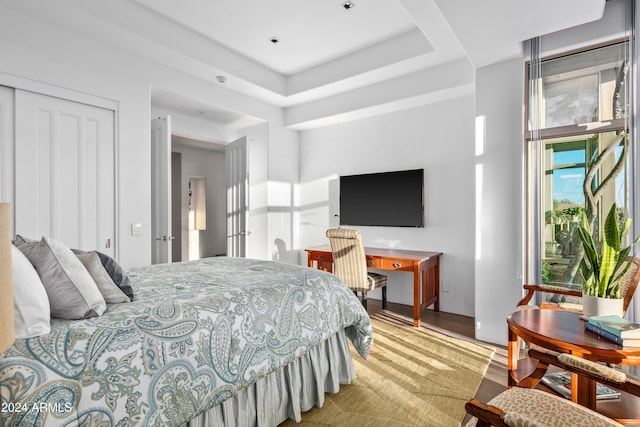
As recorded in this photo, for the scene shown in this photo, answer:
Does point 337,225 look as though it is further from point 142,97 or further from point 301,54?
point 142,97

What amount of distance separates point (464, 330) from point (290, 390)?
2210 millimetres

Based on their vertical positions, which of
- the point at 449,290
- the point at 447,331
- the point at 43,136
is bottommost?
the point at 447,331

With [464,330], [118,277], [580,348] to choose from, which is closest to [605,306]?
[580,348]

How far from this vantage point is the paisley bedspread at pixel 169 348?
1.03 metres

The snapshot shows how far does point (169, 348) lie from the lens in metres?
1.32

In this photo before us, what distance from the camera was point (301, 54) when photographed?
150 inches

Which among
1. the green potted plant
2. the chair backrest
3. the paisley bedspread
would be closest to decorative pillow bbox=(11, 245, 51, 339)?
the paisley bedspread

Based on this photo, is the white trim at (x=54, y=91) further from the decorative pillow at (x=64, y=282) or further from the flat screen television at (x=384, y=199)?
the flat screen television at (x=384, y=199)

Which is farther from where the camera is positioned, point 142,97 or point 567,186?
point 142,97

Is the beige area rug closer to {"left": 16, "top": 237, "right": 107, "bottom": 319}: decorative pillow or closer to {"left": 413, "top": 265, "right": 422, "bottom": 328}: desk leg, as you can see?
{"left": 413, "top": 265, "right": 422, "bottom": 328}: desk leg

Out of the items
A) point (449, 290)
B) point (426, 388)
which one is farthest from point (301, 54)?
point (426, 388)

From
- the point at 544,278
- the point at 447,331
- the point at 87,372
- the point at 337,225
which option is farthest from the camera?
the point at 337,225

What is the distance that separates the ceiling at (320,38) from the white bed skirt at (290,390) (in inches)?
97.7

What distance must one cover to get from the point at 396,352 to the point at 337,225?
2282mm
